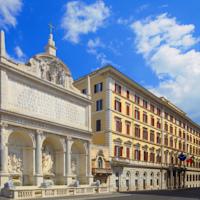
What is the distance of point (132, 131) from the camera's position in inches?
2339

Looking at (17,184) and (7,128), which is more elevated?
(7,128)

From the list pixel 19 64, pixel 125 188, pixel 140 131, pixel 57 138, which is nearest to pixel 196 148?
pixel 140 131

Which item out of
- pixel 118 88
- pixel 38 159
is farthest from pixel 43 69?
pixel 118 88

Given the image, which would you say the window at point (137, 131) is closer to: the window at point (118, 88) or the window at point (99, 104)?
the window at point (118, 88)

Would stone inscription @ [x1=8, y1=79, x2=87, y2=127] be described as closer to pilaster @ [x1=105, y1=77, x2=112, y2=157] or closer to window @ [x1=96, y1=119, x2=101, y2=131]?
pilaster @ [x1=105, y1=77, x2=112, y2=157]

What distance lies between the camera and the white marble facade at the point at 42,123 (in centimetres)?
3316

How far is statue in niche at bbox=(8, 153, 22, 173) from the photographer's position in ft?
110

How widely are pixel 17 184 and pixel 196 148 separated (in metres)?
80.5

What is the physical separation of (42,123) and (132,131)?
25.2 m

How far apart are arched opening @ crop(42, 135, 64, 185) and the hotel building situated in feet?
30.7

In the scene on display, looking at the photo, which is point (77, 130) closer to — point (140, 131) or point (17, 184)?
point (17, 184)

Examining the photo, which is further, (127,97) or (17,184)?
(127,97)

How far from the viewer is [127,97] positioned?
58.6 metres

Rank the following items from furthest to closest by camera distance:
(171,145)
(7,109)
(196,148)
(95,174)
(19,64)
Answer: (196,148) → (171,145) → (95,174) → (19,64) → (7,109)
